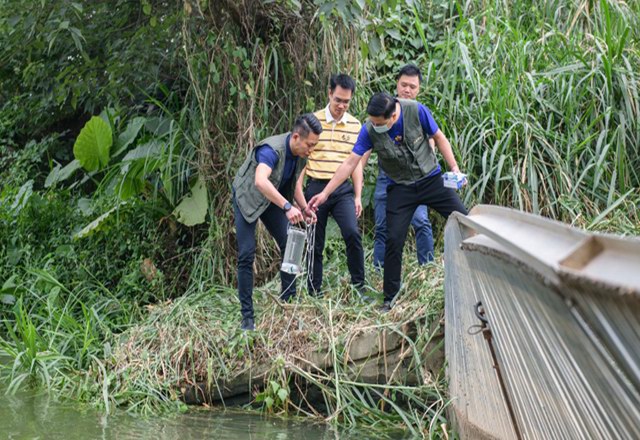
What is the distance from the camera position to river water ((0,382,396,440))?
17.6 ft

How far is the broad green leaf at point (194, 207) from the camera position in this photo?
27.7 feet

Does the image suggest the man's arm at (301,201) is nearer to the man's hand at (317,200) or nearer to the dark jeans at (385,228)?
the man's hand at (317,200)

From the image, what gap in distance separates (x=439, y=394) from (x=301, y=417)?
110cm

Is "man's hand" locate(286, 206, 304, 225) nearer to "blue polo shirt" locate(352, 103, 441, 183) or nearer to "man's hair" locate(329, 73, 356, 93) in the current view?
"blue polo shirt" locate(352, 103, 441, 183)

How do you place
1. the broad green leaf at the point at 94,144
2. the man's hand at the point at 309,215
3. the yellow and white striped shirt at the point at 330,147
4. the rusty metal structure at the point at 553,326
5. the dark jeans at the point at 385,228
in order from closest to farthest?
the rusty metal structure at the point at 553,326 → the man's hand at the point at 309,215 → the yellow and white striped shirt at the point at 330,147 → the dark jeans at the point at 385,228 → the broad green leaf at the point at 94,144

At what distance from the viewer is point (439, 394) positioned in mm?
5172

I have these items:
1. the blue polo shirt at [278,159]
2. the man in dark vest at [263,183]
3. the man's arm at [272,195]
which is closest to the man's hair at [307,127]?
the man in dark vest at [263,183]

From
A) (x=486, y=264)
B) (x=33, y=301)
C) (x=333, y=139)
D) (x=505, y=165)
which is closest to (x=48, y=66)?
(x=33, y=301)

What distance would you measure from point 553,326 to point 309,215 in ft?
16.5

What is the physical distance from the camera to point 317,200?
667 cm

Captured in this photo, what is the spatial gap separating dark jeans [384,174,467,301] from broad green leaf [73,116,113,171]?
13.6 feet

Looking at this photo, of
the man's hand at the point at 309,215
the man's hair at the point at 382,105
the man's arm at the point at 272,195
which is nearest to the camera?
the man's hair at the point at 382,105

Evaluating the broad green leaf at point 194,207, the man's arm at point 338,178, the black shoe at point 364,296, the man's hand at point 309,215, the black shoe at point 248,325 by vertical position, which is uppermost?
the man's arm at point 338,178

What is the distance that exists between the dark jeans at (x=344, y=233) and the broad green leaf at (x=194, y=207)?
1724 mm
